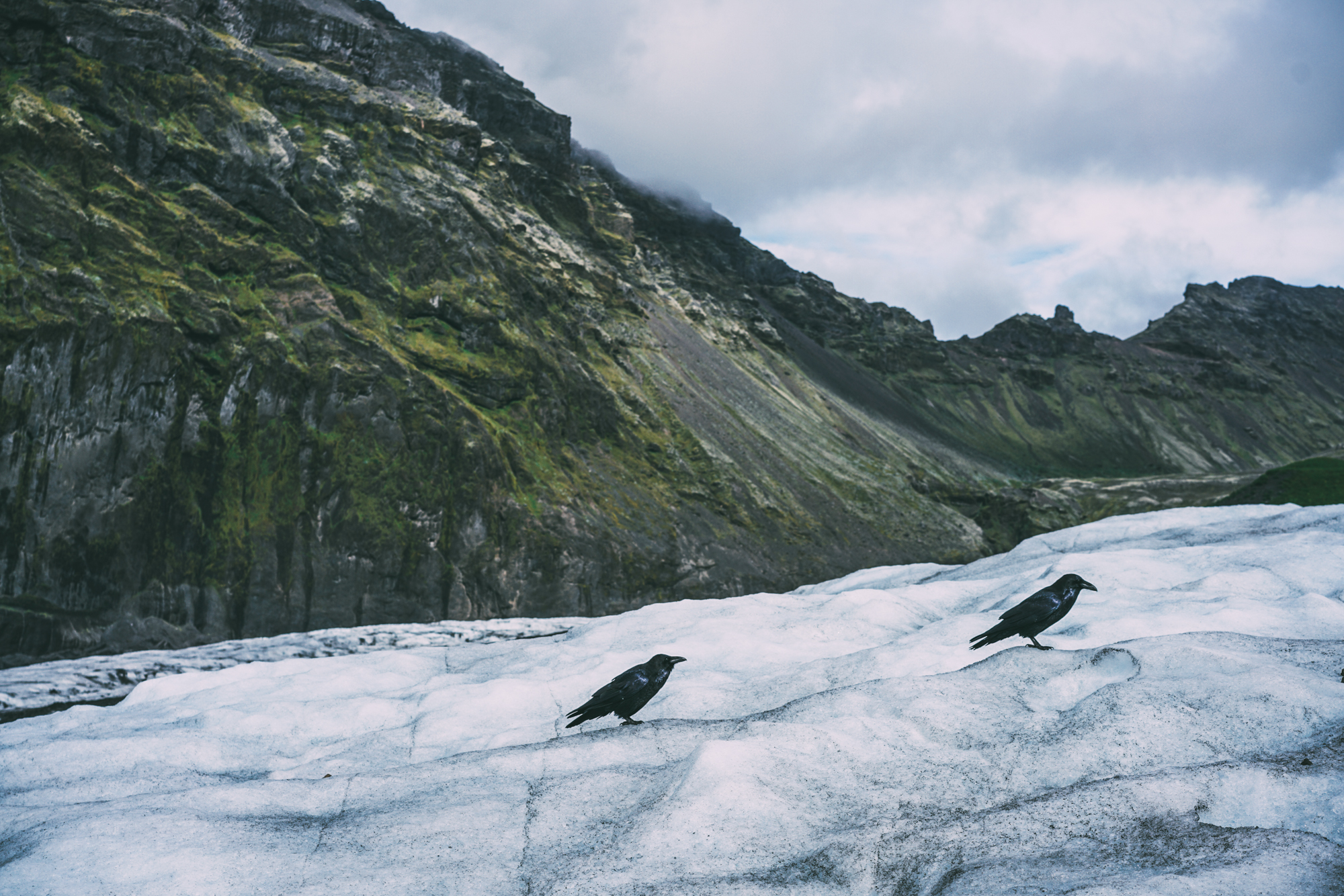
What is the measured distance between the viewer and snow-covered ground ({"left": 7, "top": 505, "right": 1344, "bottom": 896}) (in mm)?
5402

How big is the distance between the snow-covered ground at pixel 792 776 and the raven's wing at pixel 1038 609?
426 millimetres

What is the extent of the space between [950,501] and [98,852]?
77.2 meters

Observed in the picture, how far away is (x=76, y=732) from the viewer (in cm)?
1191

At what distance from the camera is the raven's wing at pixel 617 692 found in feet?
31.1

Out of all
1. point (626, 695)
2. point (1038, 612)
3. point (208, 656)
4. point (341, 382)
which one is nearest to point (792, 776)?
point (626, 695)

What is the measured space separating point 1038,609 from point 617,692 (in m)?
5.75

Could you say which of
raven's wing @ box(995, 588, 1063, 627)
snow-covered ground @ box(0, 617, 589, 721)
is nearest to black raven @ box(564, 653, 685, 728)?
raven's wing @ box(995, 588, 1063, 627)

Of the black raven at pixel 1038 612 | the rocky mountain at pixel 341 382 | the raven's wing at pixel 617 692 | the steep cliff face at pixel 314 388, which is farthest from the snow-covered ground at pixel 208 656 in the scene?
the black raven at pixel 1038 612

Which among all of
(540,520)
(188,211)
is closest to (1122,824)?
(540,520)

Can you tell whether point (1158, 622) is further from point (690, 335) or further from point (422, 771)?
point (690, 335)

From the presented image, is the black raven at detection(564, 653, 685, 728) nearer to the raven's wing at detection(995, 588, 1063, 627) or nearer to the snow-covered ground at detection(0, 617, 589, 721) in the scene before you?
the raven's wing at detection(995, 588, 1063, 627)

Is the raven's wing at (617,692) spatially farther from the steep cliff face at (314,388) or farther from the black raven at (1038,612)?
the steep cliff face at (314,388)

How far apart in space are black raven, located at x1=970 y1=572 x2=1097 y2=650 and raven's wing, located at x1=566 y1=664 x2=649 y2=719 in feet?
14.7

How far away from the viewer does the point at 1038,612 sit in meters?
9.80
